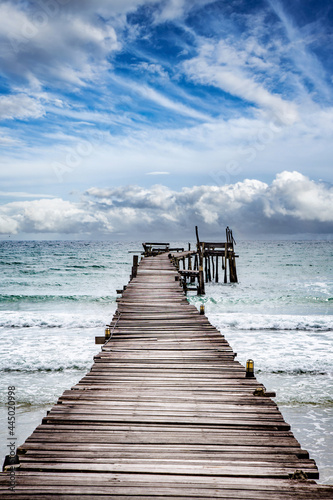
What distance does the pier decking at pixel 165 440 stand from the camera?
9.58ft

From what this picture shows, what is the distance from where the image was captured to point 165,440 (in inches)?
143

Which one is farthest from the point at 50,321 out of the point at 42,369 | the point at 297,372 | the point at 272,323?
the point at 297,372

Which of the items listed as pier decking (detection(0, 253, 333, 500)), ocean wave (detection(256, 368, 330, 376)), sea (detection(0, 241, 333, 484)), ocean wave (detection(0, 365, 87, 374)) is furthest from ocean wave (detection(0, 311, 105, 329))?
pier decking (detection(0, 253, 333, 500))

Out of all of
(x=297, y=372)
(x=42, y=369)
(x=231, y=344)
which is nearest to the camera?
(x=297, y=372)

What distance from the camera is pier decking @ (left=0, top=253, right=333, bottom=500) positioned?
292cm

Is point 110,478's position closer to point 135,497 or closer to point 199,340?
point 135,497

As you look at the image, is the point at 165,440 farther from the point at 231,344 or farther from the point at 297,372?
the point at 231,344

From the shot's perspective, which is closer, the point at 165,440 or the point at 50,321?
the point at 165,440

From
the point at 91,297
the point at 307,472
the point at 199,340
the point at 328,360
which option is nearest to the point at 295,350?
the point at 328,360

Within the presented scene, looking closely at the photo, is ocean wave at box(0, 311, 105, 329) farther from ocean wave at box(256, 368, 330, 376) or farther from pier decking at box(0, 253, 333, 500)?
pier decking at box(0, 253, 333, 500)

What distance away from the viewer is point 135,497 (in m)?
2.81

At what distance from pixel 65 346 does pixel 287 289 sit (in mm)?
22121

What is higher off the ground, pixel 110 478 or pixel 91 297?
pixel 110 478

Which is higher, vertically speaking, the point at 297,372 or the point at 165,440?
the point at 165,440
